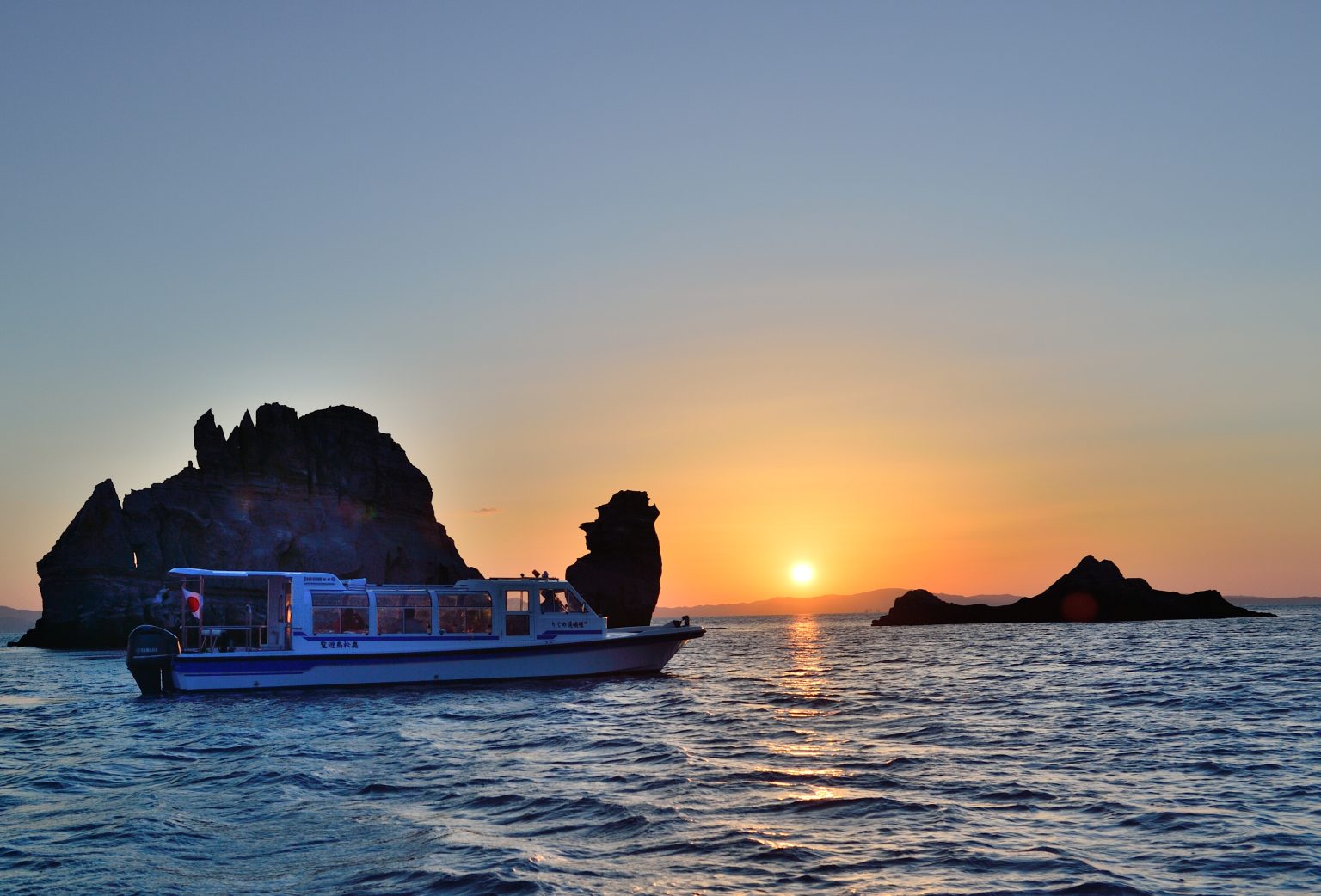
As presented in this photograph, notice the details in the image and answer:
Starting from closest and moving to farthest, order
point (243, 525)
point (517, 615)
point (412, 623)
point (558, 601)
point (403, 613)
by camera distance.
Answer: point (403, 613), point (412, 623), point (517, 615), point (558, 601), point (243, 525)

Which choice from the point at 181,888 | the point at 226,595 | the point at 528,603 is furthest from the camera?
the point at 226,595

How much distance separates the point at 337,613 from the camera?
134 ft

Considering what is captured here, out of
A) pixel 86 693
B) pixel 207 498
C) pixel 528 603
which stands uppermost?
pixel 207 498

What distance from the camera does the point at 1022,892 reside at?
1092 cm

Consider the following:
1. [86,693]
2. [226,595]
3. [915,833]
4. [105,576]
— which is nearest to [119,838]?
[915,833]

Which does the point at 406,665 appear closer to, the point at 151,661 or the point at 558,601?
the point at 558,601

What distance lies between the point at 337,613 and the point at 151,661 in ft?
23.0

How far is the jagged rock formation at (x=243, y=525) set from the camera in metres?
103

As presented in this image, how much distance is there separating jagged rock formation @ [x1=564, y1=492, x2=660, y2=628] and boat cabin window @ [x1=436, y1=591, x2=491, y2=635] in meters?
98.3

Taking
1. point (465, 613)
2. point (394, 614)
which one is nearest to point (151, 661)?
point (394, 614)

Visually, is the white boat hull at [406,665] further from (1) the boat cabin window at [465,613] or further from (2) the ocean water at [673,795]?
(2) the ocean water at [673,795]

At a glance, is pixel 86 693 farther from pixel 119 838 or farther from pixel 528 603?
pixel 119 838

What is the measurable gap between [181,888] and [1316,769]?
770 inches

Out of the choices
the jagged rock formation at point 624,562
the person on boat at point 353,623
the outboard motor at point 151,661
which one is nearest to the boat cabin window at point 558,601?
the person on boat at point 353,623
